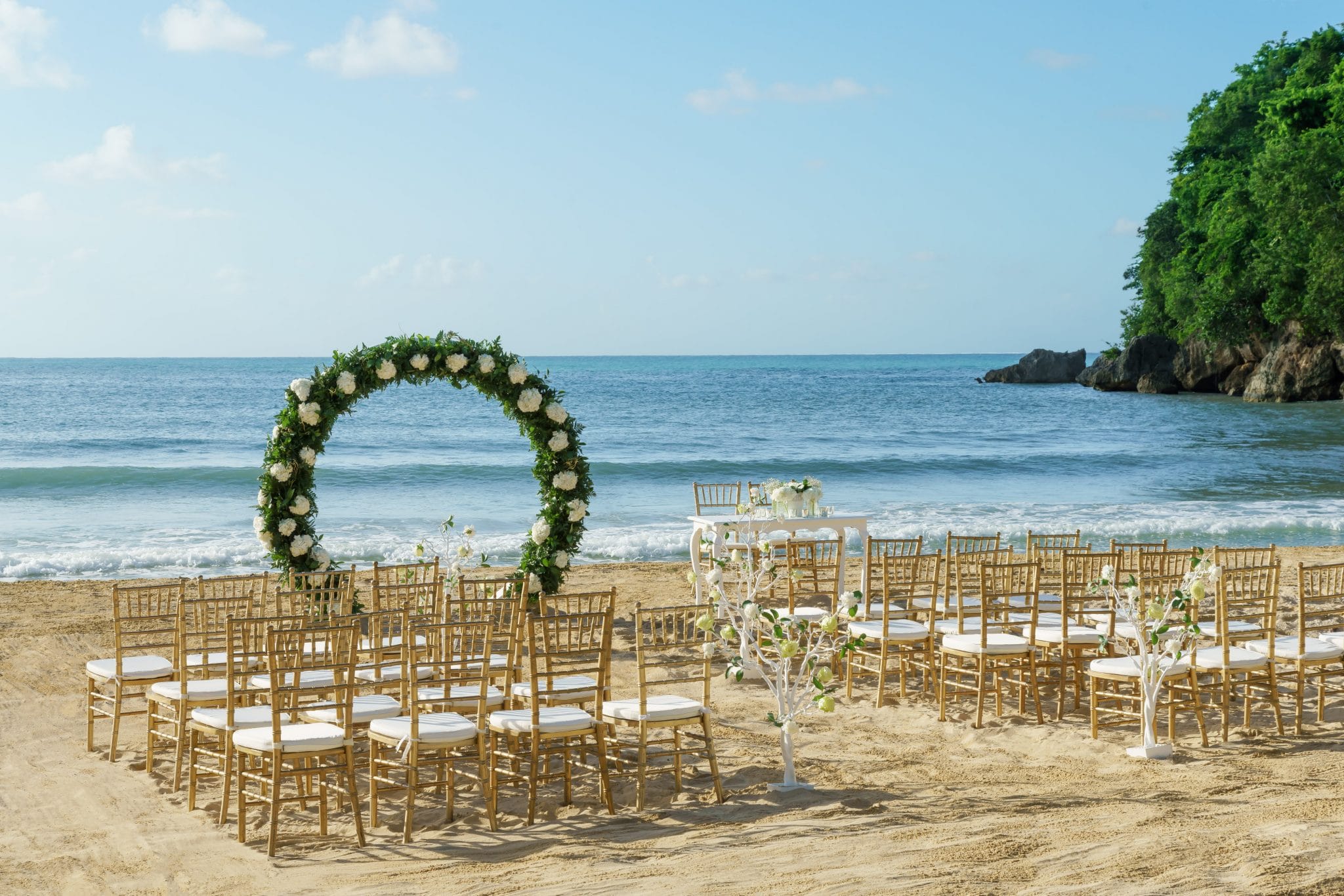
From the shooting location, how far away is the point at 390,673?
6953 millimetres

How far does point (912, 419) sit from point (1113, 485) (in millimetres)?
20232

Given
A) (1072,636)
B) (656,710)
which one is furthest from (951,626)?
(656,710)

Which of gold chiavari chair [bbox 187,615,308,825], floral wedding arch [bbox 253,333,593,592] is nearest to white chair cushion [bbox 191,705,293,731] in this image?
gold chiavari chair [bbox 187,615,308,825]

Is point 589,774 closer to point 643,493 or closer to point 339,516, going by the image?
point 339,516

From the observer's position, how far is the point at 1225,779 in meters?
6.12

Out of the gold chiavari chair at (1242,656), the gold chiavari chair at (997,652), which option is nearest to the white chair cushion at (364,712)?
the gold chiavari chair at (997,652)

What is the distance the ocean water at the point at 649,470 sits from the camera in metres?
18.2

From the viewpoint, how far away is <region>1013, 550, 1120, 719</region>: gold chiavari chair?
7.68 meters

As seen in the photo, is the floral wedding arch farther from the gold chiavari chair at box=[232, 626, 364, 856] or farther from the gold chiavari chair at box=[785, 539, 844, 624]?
the gold chiavari chair at box=[232, 626, 364, 856]

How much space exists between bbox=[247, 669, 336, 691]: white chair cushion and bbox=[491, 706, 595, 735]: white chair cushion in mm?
1105

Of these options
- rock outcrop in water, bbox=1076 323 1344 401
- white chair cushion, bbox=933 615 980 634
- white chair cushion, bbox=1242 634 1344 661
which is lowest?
white chair cushion, bbox=933 615 980 634

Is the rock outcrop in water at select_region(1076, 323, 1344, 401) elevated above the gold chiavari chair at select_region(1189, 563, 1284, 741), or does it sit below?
above

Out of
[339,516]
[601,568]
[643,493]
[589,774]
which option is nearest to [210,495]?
[339,516]

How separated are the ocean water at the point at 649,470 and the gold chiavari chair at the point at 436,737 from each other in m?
9.71
